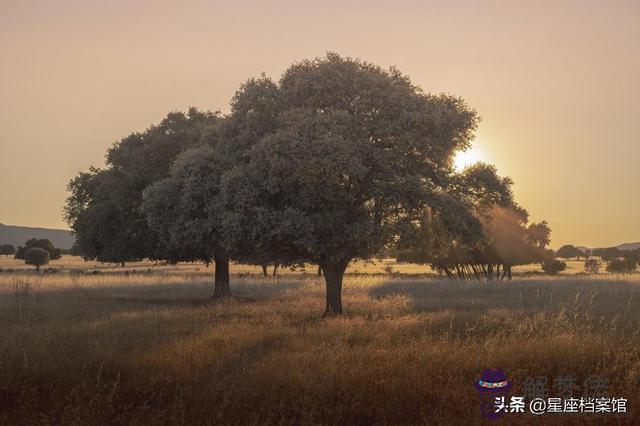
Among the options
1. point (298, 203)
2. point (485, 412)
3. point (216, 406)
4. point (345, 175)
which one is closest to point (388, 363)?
point (485, 412)

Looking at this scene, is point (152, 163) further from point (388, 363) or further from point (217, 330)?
point (388, 363)

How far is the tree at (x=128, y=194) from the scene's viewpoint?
111 ft

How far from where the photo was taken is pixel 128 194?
33750 mm

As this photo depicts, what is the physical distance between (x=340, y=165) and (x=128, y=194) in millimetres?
19942

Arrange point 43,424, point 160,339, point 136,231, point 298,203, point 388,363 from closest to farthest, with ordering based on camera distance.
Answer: point 43,424
point 388,363
point 160,339
point 298,203
point 136,231

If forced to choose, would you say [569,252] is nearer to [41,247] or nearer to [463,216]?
[41,247]

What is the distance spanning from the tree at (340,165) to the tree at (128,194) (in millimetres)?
13885

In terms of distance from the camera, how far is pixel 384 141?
2036cm

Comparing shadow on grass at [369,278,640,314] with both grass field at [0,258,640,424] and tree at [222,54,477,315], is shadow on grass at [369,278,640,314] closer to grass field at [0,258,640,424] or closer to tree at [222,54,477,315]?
tree at [222,54,477,315]

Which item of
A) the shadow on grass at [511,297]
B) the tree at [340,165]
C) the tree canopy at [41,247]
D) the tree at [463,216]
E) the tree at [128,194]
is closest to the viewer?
the tree at [340,165]

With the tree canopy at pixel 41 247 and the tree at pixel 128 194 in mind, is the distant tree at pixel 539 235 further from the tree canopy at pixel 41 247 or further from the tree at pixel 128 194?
the tree canopy at pixel 41 247

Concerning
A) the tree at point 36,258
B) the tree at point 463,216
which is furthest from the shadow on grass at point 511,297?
the tree at point 36,258

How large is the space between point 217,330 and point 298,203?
6.44 m

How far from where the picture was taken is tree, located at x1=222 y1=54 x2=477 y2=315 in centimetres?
1861
